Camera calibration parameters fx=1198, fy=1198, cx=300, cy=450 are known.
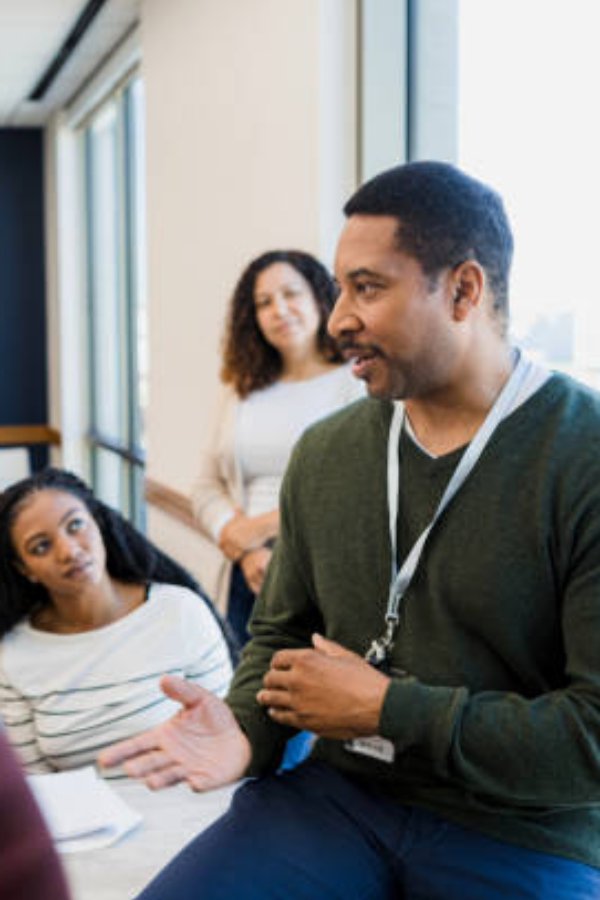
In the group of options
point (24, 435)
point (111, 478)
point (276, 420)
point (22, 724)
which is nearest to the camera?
point (22, 724)

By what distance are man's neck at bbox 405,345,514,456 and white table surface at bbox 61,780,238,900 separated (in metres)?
0.67

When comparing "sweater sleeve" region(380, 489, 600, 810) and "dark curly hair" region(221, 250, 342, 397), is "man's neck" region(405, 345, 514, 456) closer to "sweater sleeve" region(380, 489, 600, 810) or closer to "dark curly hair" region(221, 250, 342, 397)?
"sweater sleeve" region(380, 489, 600, 810)

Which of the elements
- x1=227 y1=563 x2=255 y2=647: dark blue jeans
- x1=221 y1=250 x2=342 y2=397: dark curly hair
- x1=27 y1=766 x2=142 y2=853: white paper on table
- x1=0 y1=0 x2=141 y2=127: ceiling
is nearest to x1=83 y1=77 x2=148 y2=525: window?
x1=0 y1=0 x2=141 y2=127: ceiling

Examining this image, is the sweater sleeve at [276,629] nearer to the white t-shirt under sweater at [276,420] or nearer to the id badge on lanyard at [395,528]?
the id badge on lanyard at [395,528]

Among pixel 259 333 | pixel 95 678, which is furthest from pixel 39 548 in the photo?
pixel 259 333

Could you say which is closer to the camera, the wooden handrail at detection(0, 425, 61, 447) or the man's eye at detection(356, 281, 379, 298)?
the man's eye at detection(356, 281, 379, 298)

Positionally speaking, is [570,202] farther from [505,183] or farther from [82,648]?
[82,648]

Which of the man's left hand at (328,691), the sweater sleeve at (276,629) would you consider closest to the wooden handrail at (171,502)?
the sweater sleeve at (276,629)

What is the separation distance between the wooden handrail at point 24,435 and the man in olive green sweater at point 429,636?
23.5 feet

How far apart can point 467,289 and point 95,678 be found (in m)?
1.19

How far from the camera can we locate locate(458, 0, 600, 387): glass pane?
2457mm

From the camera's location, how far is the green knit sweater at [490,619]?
129 centimetres

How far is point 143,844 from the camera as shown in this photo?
1.74m

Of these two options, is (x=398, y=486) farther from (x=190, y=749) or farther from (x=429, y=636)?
(x=190, y=749)
